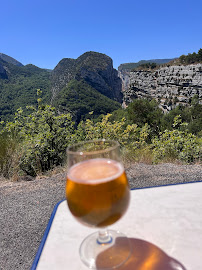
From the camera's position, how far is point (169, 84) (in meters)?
42.2

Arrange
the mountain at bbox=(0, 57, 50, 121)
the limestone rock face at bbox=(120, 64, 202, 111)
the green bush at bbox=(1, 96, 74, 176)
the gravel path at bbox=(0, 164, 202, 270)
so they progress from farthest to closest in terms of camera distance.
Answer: the mountain at bbox=(0, 57, 50, 121) → the limestone rock face at bbox=(120, 64, 202, 111) → the green bush at bbox=(1, 96, 74, 176) → the gravel path at bbox=(0, 164, 202, 270)

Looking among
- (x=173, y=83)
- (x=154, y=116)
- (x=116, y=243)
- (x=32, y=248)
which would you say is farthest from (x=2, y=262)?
(x=173, y=83)

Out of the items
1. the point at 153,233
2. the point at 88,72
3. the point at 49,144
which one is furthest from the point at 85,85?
the point at 153,233

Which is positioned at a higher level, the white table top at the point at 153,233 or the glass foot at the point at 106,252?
the glass foot at the point at 106,252

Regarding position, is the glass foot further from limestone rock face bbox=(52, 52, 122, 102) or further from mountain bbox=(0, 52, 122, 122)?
limestone rock face bbox=(52, 52, 122, 102)

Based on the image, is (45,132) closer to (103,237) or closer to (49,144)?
(49,144)

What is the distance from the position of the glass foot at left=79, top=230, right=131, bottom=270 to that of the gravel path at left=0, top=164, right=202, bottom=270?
662 millimetres

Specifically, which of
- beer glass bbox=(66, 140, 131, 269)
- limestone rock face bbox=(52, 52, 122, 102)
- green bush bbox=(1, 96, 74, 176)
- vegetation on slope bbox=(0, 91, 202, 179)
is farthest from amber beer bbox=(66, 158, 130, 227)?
limestone rock face bbox=(52, 52, 122, 102)

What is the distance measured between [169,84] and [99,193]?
45.8m

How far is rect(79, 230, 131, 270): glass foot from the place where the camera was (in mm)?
552

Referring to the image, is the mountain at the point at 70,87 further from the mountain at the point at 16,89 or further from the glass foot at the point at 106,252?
the glass foot at the point at 106,252

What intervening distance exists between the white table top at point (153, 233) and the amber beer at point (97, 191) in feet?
0.53

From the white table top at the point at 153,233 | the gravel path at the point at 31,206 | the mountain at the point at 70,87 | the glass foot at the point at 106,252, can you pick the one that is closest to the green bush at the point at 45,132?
the gravel path at the point at 31,206

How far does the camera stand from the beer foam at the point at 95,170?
52 cm
